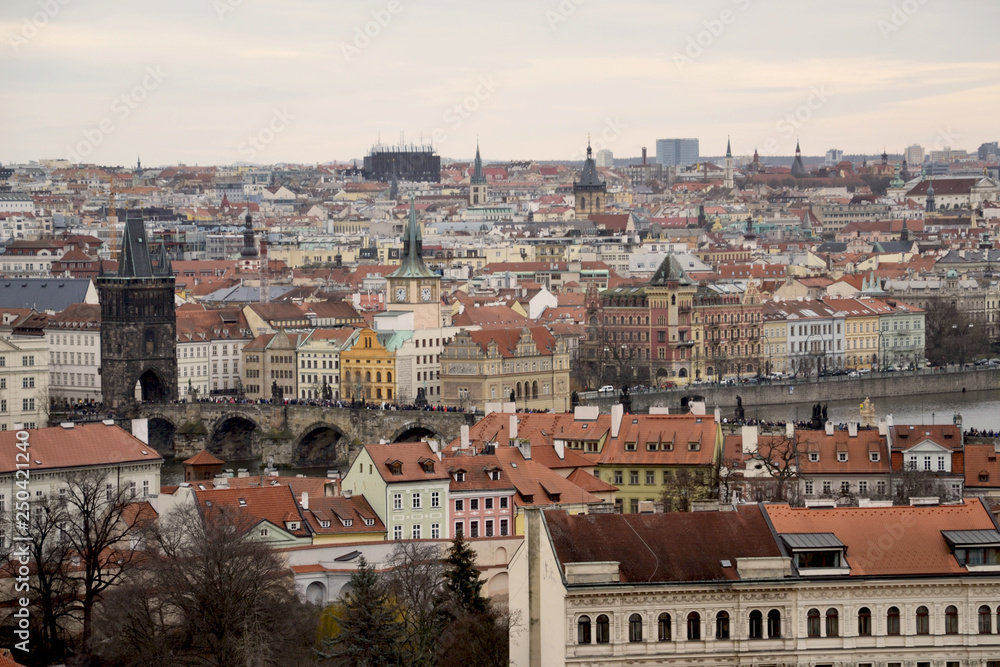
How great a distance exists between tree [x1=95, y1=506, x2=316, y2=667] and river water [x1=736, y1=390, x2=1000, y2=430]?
159 ft

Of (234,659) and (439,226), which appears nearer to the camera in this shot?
(234,659)

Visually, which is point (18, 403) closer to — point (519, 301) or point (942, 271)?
point (519, 301)

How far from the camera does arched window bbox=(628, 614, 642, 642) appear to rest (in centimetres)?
3466

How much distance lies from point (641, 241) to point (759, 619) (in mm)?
141621

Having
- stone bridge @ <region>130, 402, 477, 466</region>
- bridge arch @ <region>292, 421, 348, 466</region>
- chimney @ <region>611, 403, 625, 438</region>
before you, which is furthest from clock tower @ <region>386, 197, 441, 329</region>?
chimney @ <region>611, 403, 625, 438</region>

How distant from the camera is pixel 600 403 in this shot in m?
95.6

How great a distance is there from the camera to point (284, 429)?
90.7m

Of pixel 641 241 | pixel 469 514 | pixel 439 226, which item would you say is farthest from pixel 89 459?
pixel 439 226

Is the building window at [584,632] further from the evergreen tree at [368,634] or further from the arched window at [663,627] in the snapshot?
the evergreen tree at [368,634]

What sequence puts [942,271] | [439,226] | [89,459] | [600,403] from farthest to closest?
1. [439,226]
2. [942,271]
3. [600,403]
4. [89,459]

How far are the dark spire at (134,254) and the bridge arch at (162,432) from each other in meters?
7.00

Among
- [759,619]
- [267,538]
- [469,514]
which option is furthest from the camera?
[469,514]

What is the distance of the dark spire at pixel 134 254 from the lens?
9912cm

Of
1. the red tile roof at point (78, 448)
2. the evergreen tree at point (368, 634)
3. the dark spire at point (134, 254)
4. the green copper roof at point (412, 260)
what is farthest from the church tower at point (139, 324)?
the evergreen tree at point (368, 634)
